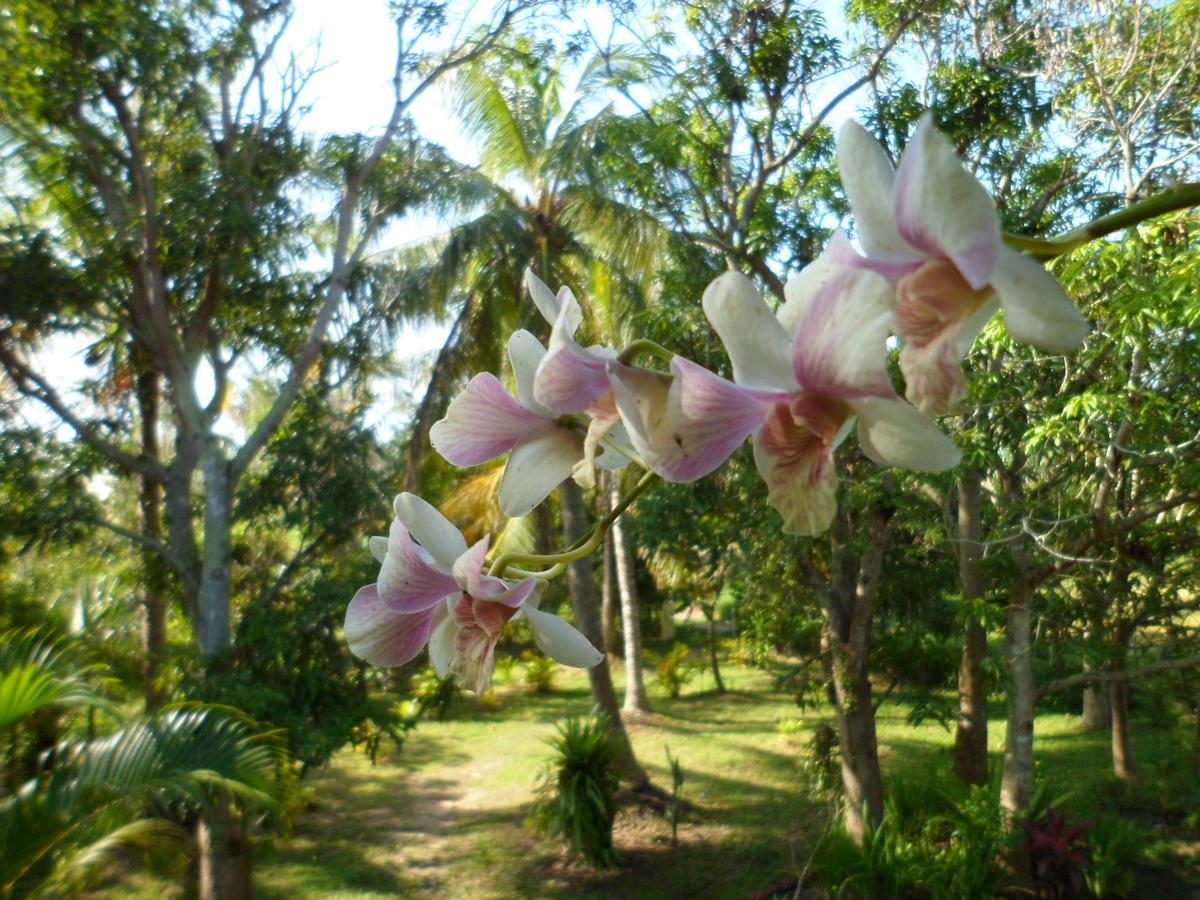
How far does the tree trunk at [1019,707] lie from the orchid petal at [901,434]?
5.78 meters

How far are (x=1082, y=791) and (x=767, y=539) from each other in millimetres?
3871

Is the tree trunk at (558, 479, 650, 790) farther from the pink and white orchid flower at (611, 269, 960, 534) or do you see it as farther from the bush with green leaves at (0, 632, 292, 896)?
the pink and white orchid flower at (611, 269, 960, 534)

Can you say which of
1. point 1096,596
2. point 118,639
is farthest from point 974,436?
point 118,639

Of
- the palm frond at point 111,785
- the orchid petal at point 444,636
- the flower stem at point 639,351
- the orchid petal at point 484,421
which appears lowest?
the palm frond at point 111,785

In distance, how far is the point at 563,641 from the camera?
0.46 metres

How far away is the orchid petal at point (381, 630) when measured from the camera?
0.46 m

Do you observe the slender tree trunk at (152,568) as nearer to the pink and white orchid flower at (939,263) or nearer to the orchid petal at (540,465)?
the orchid petal at (540,465)

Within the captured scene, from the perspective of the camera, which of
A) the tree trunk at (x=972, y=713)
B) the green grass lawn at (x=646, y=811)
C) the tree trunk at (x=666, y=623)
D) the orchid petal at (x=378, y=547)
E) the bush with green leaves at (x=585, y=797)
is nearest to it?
the orchid petal at (x=378, y=547)


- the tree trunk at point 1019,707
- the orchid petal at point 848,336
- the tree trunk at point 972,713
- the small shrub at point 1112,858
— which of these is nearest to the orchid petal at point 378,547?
the orchid petal at point 848,336

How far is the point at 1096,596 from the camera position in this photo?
223 inches

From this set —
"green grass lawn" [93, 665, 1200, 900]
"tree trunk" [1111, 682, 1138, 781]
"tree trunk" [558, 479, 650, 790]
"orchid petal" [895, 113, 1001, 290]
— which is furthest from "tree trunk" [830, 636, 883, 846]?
"orchid petal" [895, 113, 1001, 290]

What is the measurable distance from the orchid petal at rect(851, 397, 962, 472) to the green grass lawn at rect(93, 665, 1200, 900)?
6.25m

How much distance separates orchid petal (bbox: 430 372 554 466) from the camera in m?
0.45

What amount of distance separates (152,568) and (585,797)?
13.3ft
